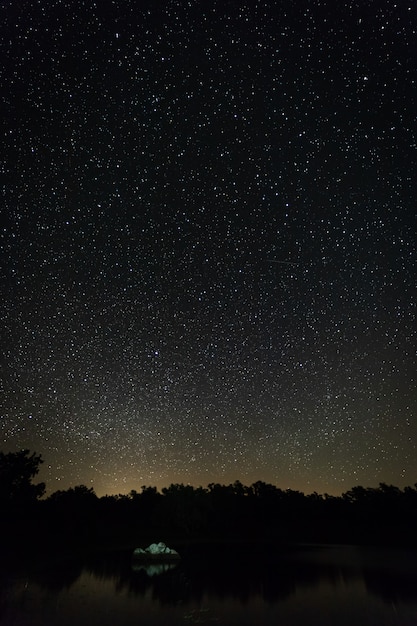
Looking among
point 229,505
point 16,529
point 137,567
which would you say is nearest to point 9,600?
point 137,567

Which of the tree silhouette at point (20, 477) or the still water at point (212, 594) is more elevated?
the tree silhouette at point (20, 477)

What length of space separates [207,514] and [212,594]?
3899cm

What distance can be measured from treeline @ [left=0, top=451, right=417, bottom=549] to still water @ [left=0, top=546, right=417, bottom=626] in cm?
1336

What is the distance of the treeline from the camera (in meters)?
36.5

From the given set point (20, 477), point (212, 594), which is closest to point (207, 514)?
point (20, 477)

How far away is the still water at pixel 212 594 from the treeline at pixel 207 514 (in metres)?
13.4

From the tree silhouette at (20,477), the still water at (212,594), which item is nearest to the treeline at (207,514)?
the tree silhouette at (20,477)

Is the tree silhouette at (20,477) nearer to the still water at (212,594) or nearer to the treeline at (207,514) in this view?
the treeline at (207,514)

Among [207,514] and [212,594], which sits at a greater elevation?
[207,514]

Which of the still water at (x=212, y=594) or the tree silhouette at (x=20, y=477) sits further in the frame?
the tree silhouette at (x=20, y=477)

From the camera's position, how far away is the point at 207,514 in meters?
52.7

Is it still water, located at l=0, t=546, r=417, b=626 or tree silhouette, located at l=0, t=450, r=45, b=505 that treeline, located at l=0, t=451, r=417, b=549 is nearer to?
tree silhouette, located at l=0, t=450, r=45, b=505

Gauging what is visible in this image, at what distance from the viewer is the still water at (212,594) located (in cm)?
1243

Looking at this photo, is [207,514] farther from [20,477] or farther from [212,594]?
[212,594]
